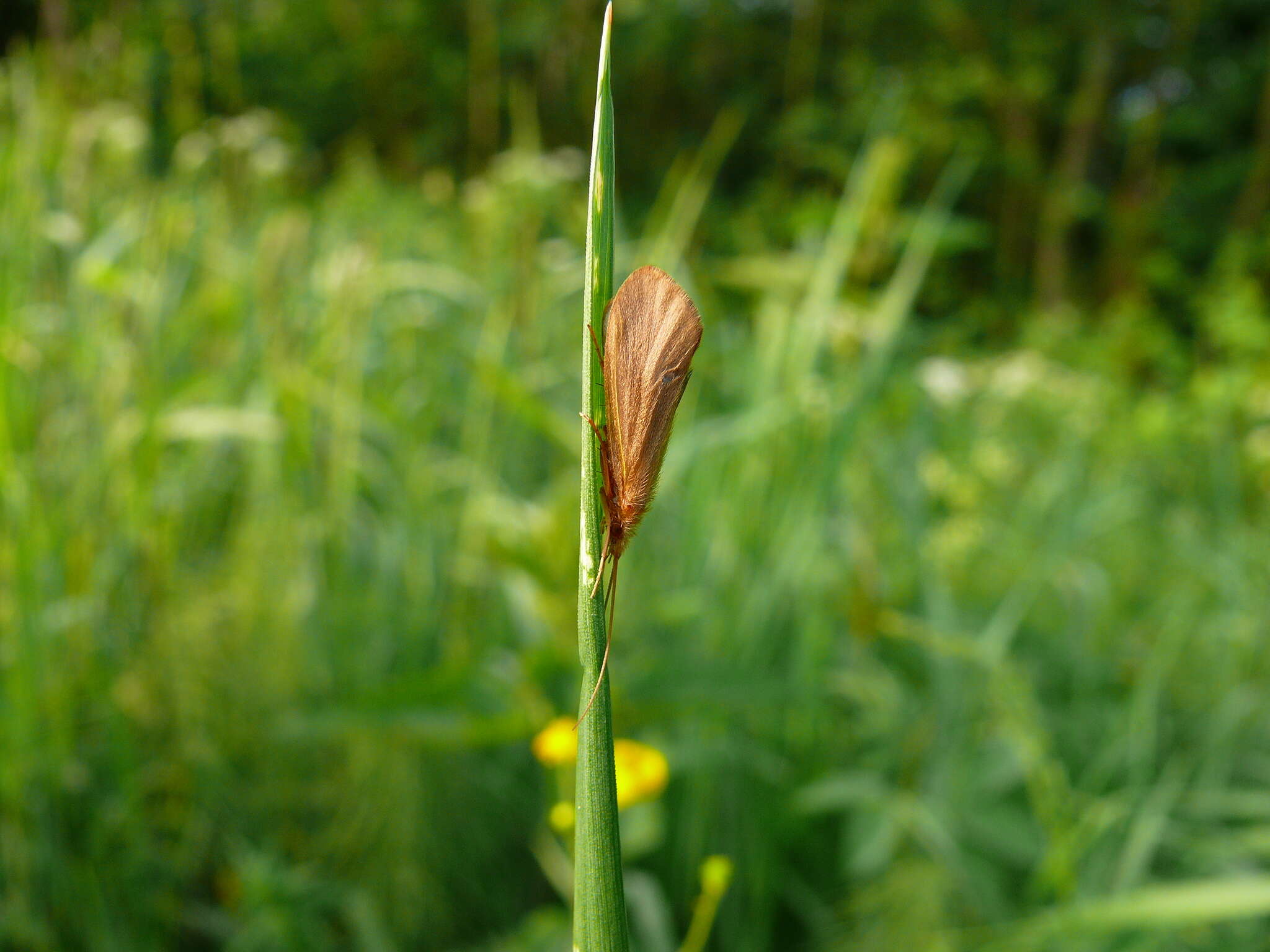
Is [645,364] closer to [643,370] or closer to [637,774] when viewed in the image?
[643,370]

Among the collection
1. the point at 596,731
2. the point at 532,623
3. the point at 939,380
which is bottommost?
the point at 532,623

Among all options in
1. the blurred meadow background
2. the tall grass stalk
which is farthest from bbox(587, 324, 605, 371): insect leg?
the blurred meadow background

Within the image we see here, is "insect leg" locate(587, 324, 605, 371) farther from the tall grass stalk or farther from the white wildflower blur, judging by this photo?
the white wildflower blur

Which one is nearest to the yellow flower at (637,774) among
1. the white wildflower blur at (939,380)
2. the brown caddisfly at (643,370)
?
the brown caddisfly at (643,370)

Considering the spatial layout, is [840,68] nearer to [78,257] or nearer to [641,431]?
[78,257]

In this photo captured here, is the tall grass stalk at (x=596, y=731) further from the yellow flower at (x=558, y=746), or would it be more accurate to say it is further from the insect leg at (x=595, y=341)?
the yellow flower at (x=558, y=746)

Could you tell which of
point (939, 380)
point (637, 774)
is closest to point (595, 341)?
point (637, 774)

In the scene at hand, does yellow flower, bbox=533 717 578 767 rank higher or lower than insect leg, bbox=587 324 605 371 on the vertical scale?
lower
